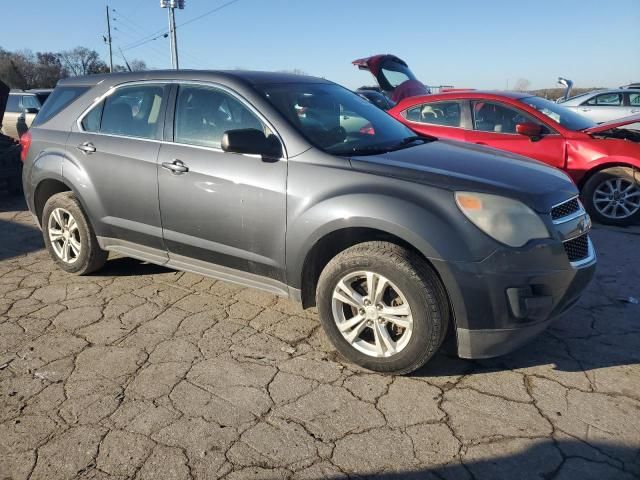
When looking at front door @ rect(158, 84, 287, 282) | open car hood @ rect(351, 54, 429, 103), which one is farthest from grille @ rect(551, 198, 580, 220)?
open car hood @ rect(351, 54, 429, 103)

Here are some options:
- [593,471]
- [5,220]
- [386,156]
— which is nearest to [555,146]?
[386,156]

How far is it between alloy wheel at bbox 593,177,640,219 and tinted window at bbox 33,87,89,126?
235 inches

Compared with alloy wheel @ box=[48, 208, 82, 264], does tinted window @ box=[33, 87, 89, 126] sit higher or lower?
higher

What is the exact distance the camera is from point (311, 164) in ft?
10.2

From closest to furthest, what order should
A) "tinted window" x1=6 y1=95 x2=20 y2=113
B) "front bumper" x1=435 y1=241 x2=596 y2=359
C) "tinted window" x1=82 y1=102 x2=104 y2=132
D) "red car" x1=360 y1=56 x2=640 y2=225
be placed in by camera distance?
1. "front bumper" x1=435 y1=241 x2=596 y2=359
2. "tinted window" x1=82 y1=102 x2=104 y2=132
3. "red car" x1=360 y1=56 x2=640 y2=225
4. "tinted window" x1=6 y1=95 x2=20 y2=113

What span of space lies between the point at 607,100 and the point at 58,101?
525 inches

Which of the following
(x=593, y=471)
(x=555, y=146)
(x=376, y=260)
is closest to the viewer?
(x=593, y=471)

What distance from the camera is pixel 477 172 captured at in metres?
2.96

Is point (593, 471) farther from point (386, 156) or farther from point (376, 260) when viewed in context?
point (386, 156)

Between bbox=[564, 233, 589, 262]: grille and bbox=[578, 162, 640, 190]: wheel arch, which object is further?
bbox=[578, 162, 640, 190]: wheel arch

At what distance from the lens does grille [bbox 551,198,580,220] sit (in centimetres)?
284

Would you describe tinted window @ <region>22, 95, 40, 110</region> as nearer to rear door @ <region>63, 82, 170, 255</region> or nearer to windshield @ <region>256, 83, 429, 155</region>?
rear door @ <region>63, 82, 170, 255</region>

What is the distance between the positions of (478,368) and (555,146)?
437 cm

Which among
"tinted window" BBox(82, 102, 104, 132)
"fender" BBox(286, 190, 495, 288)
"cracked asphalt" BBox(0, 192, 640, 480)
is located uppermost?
"tinted window" BBox(82, 102, 104, 132)
